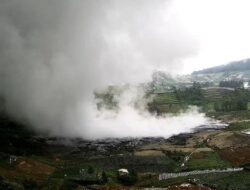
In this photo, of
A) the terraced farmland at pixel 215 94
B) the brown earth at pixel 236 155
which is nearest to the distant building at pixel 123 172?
the brown earth at pixel 236 155

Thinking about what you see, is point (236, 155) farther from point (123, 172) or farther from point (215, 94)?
point (215, 94)

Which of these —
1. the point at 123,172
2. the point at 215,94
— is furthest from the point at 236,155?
the point at 215,94

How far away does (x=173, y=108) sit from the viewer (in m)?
116

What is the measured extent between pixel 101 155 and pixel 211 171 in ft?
56.0

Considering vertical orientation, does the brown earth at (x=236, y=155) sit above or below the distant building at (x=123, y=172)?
above

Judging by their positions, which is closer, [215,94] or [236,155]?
[236,155]

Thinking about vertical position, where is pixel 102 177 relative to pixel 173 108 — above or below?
below

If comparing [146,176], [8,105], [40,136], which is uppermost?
[8,105]

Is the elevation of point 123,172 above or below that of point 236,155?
below

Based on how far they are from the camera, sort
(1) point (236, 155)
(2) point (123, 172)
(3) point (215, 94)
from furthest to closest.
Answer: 1. (3) point (215, 94)
2. (1) point (236, 155)
3. (2) point (123, 172)

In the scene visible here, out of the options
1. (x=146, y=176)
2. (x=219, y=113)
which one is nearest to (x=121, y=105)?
(x=219, y=113)

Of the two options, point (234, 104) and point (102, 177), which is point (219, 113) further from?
point (102, 177)

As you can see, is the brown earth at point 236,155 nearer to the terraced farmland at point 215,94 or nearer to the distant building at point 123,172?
the distant building at point 123,172

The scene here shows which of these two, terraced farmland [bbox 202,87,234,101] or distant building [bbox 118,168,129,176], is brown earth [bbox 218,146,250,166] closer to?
distant building [bbox 118,168,129,176]
